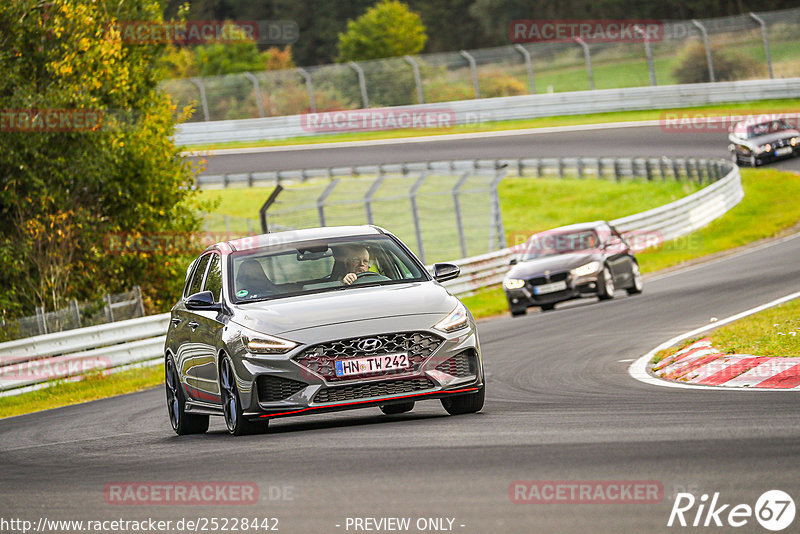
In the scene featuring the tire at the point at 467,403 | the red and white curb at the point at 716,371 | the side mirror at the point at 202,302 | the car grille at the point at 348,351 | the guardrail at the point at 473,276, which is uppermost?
the side mirror at the point at 202,302

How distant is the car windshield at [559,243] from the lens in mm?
22828

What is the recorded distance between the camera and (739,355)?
1162 cm

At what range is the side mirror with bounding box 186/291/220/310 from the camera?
10094 mm

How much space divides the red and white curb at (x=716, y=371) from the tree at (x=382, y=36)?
244 feet

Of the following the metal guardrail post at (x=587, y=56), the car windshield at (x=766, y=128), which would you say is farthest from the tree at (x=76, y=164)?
the metal guardrail post at (x=587, y=56)

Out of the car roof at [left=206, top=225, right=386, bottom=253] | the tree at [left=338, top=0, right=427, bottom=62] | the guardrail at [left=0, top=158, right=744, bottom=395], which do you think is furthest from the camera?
the tree at [left=338, top=0, right=427, bottom=62]

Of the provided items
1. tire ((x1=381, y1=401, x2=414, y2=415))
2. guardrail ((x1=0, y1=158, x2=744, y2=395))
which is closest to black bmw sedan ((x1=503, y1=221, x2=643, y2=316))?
guardrail ((x1=0, y1=158, x2=744, y2=395))

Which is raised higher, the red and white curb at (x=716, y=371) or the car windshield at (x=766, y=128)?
the red and white curb at (x=716, y=371)

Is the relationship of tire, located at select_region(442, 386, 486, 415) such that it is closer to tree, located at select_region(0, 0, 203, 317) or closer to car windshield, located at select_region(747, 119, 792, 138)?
tree, located at select_region(0, 0, 203, 317)

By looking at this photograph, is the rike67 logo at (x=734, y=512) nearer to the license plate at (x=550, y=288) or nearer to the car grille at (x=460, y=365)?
the car grille at (x=460, y=365)

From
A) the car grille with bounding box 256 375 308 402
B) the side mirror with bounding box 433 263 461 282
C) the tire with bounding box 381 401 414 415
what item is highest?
the side mirror with bounding box 433 263 461 282

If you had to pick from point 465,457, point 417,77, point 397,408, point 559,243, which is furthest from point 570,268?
point 417,77

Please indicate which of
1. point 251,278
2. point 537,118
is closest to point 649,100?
point 537,118

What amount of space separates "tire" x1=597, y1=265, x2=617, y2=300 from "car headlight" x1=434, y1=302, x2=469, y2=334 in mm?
13157
